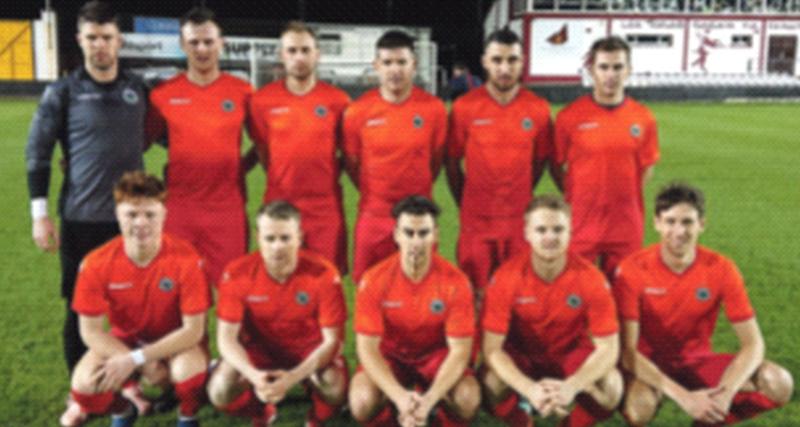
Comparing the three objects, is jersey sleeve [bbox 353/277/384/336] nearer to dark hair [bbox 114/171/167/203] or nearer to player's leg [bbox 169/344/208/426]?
player's leg [bbox 169/344/208/426]

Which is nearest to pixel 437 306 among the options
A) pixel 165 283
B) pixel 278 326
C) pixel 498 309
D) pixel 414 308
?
pixel 414 308

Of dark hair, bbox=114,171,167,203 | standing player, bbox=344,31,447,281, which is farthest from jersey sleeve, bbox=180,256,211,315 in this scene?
standing player, bbox=344,31,447,281

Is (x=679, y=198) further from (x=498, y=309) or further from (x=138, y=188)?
(x=138, y=188)

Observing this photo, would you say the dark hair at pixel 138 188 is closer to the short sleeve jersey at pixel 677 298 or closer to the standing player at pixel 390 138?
the standing player at pixel 390 138

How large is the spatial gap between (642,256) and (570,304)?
0.36m

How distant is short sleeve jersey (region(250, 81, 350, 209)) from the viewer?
3771mm

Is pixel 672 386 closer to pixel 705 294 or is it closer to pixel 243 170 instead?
pixel 705 294

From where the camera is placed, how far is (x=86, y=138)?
3457mm

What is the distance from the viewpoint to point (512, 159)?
12.6 feet

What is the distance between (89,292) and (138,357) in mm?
325

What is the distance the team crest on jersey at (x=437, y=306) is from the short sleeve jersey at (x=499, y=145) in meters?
0.87

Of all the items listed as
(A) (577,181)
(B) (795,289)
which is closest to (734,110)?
(B) (795,289)

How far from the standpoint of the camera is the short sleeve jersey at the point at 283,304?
3.21 m

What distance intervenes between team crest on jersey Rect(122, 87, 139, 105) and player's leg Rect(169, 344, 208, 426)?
1.10 metres
